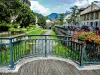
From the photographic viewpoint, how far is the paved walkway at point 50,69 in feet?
15.7

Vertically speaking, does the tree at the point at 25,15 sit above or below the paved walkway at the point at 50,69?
above

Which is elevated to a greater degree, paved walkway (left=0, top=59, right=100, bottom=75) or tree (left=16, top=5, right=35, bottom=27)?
tree (left=16, top=5, right=35, bottom=27)

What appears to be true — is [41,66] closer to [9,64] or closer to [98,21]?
[9,64]

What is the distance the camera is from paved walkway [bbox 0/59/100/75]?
15.7 feet

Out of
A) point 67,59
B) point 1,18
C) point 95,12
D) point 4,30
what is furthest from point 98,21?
point 67,59

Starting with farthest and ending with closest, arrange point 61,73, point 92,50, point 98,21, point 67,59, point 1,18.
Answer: point 98,21
point 1,18
point 67,59
point 92,50
point 61,73

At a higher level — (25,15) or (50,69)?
(25,15)

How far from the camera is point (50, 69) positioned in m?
5.10

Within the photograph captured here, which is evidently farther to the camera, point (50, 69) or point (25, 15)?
point (25, 15)

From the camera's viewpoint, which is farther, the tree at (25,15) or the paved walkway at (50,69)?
the tree at (25,15)

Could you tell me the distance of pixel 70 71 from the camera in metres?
4.97

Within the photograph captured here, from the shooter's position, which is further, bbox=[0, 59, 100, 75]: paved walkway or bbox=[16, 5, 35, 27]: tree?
bbox=[16, 5, 35, 27]: tree

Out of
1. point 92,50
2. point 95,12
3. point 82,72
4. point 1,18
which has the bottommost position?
point 82,72

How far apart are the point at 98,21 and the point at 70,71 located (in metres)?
32.5
